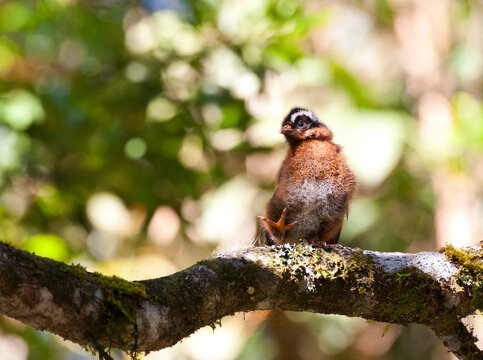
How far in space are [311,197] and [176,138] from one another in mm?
2453

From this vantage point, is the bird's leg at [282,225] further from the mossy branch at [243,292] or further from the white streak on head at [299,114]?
the white streak on head at [299,114]

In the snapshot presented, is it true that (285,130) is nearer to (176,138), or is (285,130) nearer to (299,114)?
(299,114)

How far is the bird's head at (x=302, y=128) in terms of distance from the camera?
4703 millimetres

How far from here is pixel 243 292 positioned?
3096 mm

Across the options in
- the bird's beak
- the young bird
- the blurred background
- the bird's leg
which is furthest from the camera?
the blurred background

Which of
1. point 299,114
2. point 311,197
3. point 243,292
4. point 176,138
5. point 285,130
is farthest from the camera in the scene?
point 176,138

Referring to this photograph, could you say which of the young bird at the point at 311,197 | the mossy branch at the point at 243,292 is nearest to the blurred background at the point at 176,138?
the young bird at the point at 311,197

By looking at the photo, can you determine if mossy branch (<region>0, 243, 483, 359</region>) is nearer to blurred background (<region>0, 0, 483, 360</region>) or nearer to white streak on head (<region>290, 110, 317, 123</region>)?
white streak on head (<region>290, 110, 317, 123</region>)

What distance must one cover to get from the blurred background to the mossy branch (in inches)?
76.9

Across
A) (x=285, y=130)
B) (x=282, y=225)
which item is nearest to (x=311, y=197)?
(x=282, y=225)

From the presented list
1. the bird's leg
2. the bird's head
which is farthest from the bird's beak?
the bird's leg

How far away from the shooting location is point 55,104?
651cm

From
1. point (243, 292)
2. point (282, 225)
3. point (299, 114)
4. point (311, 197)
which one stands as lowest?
point (243, 292)

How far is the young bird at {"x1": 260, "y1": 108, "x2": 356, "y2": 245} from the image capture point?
429 cm
